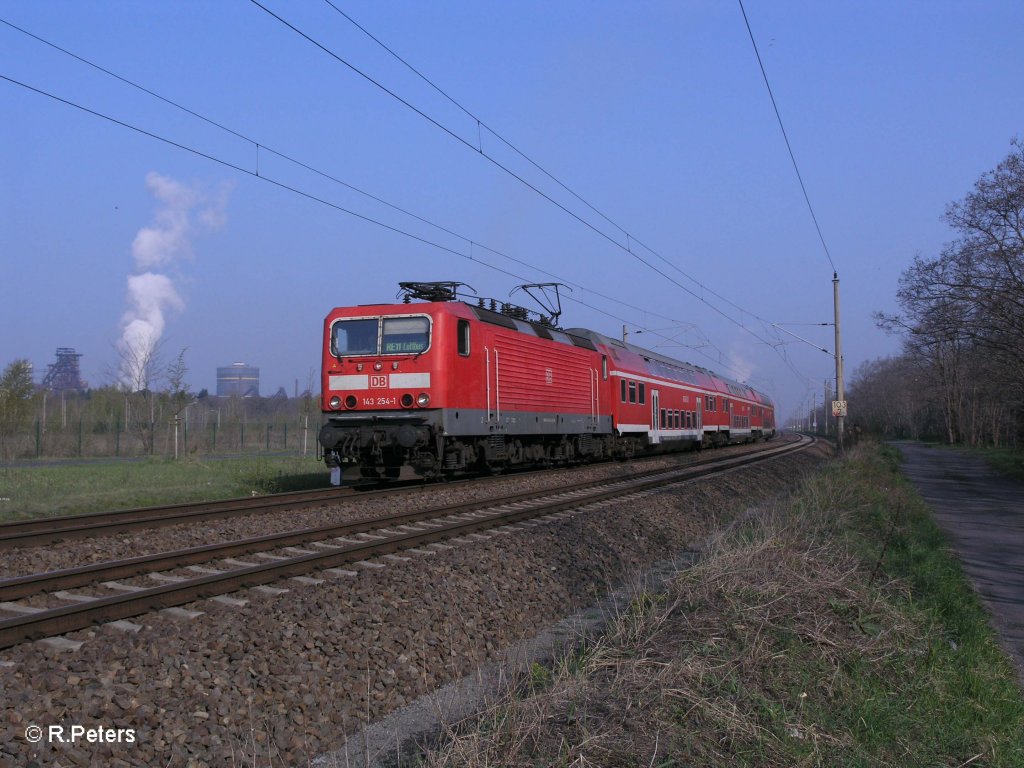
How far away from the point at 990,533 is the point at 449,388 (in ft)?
29.9

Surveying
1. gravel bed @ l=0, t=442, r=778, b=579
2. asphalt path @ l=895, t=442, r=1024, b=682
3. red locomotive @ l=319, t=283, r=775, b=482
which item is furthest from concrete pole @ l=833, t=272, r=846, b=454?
gravel bed @ l=0, t=442, r=778, b=579

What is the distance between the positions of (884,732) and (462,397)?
12154 mm

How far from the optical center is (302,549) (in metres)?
9.67

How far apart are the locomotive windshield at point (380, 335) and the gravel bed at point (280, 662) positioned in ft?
23.8

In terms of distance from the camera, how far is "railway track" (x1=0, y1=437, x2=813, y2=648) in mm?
6090

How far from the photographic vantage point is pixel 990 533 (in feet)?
42.6

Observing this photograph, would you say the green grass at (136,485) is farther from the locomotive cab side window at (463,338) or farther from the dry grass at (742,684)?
the dry grass at (742,684)

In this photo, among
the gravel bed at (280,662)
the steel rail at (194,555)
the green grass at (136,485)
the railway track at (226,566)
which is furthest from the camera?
the green grass at (136,485)

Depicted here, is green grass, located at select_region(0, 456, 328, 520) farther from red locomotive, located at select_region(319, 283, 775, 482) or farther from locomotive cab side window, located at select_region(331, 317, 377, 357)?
locomotive cab side window, located at select_region(331, 317, 377, 357)

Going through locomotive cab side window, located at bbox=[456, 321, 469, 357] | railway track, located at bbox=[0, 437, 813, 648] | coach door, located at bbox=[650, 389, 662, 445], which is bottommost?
railway track, located at bbox=[0, 437, 813, 648]

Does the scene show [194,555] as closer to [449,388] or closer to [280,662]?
[280,662]

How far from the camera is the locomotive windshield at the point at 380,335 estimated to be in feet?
51.8

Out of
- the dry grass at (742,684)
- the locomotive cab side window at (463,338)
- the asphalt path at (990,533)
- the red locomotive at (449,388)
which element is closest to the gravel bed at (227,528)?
the red locomotive at (449,388)

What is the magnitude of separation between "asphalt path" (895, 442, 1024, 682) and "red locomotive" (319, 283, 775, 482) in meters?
8.40
